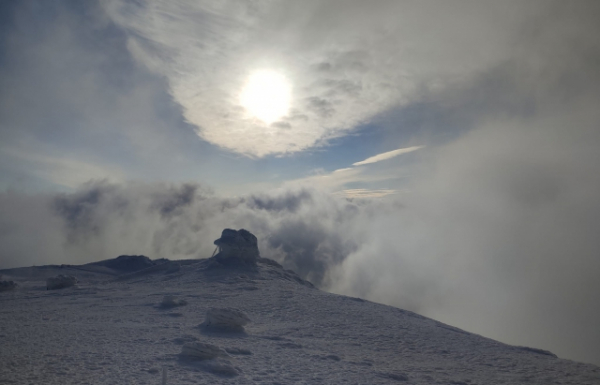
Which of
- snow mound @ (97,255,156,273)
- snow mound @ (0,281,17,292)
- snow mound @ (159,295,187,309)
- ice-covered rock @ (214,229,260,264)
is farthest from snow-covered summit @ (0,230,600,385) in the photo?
snow mound @ (97,255,156,273)

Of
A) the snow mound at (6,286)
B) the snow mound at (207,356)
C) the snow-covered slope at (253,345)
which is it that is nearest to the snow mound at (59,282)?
the snow mound at (6,286)

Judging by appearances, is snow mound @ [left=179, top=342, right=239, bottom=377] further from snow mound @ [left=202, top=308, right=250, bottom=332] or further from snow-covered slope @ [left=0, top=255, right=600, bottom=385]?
snow mound @ [left=202, top=308, right=250, bottom=332]

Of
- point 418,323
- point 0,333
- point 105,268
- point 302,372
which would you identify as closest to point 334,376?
point 302,372

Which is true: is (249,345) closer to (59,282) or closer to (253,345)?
(253,345)

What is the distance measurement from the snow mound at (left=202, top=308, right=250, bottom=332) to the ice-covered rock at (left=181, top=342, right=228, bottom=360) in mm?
4495

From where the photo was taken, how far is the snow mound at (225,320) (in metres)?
18.8

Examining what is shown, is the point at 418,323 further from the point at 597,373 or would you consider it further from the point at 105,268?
the point at 105,268

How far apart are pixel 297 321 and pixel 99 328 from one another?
1035cm

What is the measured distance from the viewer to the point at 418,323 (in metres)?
22.4

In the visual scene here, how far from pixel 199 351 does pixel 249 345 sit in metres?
3.40

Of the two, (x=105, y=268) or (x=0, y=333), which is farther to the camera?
(x=105, y=268)

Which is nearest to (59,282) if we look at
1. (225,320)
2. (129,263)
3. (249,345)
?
(129,263)

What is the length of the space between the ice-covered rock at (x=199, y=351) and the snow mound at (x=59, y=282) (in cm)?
2517

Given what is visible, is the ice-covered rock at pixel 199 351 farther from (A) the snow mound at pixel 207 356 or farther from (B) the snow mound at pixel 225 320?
(B) the snow mound at pixel 225 320
